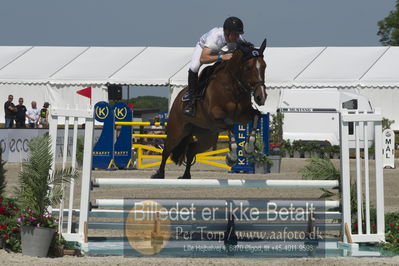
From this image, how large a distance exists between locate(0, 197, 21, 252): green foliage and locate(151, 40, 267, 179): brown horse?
5.37ft

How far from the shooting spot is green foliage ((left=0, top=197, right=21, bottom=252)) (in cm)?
586

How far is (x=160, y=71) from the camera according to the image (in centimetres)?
2241

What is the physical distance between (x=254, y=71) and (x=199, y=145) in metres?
1.41

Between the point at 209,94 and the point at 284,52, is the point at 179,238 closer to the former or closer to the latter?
the point at 209,94

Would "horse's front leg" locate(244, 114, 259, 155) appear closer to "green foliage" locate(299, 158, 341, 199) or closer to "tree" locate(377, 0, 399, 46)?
"green foliage" locate(299, 158, 341, 199)

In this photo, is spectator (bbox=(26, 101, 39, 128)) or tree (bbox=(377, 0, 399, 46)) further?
tree (bbox=(377, 0, 399, 46))

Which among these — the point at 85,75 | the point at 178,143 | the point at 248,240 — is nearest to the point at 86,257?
the point at 248,240

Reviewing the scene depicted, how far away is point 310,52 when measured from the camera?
2283 cm

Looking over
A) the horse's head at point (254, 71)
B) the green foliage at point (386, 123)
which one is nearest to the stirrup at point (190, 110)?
the horse's head at point (254, 71)

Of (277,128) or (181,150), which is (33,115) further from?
(181,150)

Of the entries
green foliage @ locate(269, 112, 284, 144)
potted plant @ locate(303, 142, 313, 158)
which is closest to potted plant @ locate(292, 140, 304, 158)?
potted plant @ locate(303, 142, 313, 158)

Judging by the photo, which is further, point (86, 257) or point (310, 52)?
point (310, 52)

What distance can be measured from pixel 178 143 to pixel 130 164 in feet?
26.9

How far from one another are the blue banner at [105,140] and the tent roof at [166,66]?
671 centimetres
